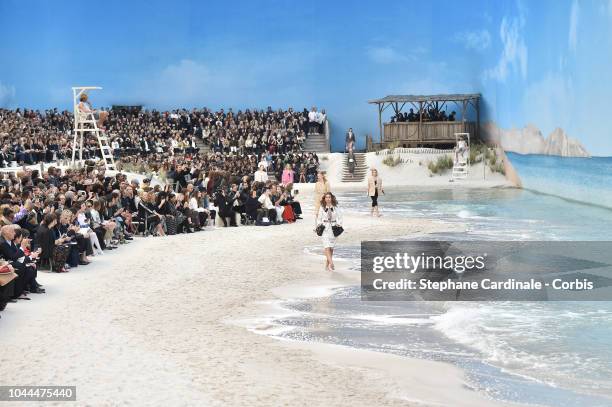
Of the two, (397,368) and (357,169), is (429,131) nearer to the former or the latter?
(357,169)

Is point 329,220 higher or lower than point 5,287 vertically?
higher

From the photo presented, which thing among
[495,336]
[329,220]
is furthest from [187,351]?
[329,220]

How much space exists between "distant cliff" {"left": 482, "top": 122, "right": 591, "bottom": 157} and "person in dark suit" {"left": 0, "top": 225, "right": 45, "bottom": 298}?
1907 centimetres

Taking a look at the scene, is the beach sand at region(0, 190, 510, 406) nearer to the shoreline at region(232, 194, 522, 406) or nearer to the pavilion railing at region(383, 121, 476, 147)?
the shoreline at region(232, 194, 522, 406)

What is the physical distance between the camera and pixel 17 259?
1206 centimetres

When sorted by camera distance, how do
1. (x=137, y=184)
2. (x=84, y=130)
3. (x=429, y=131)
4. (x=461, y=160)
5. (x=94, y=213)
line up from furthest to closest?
(x=429, y=131), (x=461, y=160), (x=84, y=130), (x=137, y=184), (x=94, y=213)

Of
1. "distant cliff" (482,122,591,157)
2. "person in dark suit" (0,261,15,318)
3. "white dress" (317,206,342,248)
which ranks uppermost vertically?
"distant cliff" (482,122,591,157)

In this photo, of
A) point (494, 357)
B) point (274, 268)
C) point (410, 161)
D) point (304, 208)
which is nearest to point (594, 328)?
point (494, 357)

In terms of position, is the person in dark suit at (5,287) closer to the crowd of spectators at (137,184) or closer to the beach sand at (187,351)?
Result: the crowd of spectators at (137,184)

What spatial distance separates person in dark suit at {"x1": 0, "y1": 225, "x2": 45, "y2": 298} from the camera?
1190 cm

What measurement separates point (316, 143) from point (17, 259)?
33457 millimetres

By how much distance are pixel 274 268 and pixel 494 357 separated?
6311 mm

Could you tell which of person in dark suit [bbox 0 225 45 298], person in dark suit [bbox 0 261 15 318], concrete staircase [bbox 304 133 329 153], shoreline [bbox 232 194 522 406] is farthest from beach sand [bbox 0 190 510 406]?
concrete staircase [bbox 304 133 329 153]

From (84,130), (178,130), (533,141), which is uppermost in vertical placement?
(178,130)
